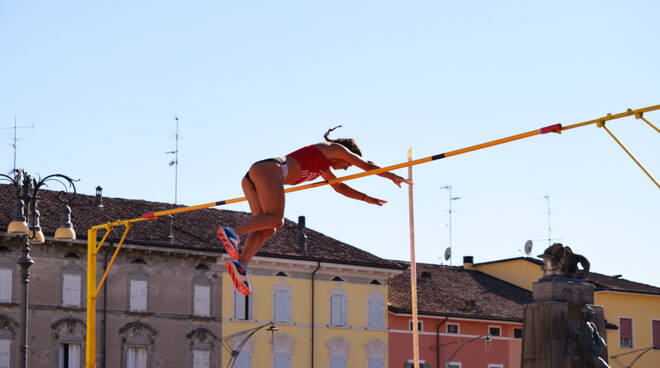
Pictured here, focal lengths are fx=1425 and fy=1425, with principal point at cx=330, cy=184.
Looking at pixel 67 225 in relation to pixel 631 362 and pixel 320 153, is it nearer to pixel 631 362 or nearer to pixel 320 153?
pixel 320 153

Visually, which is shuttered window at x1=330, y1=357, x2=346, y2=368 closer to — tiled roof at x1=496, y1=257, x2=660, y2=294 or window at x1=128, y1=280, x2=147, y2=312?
window at x1=128, y1=280, x2=147, y2=312

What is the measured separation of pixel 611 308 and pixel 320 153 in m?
51.6

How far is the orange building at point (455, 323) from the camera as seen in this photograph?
63531 mm

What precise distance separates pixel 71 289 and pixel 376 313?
1438 centimetres

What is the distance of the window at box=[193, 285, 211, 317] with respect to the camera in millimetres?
58531

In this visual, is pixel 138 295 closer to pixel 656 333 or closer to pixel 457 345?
pixel 457 345

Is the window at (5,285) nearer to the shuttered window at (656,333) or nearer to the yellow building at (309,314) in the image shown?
the yellow building at (309,314)

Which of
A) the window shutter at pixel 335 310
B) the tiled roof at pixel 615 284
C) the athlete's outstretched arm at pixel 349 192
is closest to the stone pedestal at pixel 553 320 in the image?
the athlete's outstretched arm at pixel 349 192

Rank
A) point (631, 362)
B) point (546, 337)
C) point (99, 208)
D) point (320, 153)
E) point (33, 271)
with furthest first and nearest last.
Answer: point (631, 362) → point (99, 208) → point (33, 271) → point (546, 337) → point (320, 153)

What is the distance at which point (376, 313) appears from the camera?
2489 inches

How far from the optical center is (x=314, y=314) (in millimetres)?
61250

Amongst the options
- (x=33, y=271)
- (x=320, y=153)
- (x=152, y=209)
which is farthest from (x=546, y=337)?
(x=152, y=209)

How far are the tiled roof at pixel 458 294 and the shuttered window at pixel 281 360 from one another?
563 centimetres

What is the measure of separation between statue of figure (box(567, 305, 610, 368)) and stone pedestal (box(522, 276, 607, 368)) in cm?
10
